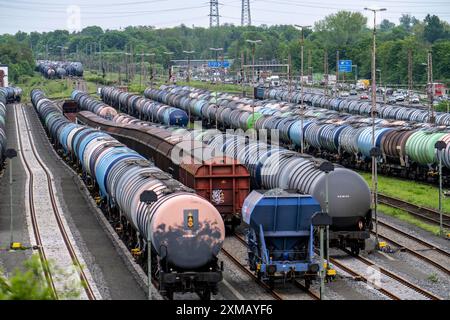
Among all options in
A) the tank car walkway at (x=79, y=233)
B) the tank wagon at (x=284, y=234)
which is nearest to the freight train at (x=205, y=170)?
the tank car walkway at (x=79, y=233)

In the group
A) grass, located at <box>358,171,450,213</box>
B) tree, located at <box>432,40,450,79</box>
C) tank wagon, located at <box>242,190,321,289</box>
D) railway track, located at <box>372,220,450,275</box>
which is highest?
tree, located at <box>432,40,450,79</box>

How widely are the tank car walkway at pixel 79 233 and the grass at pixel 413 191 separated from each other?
16.7m

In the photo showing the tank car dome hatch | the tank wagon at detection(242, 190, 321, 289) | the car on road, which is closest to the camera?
the tank wagon at detection(242, 190, 321, 289)

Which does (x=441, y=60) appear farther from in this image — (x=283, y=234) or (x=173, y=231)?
(x=173, y=231)

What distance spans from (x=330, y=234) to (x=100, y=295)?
877cm

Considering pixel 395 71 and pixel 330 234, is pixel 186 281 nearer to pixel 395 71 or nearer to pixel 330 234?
pixel 330 234

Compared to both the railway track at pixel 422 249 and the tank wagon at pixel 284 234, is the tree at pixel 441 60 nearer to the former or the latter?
the railway track at pixel 422 249

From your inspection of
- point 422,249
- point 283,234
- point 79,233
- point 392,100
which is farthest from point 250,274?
point 392,100

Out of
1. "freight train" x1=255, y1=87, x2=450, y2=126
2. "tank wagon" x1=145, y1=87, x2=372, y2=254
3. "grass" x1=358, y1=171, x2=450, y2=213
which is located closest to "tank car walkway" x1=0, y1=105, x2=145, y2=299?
"tank wagon" x1=145, y1=87, x2=372, y2=254

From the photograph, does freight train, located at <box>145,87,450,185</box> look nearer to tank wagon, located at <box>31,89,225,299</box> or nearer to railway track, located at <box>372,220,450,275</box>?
railway track, located at <box>372,220,450,275</box>

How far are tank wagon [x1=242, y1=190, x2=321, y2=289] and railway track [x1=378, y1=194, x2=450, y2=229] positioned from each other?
13.4m

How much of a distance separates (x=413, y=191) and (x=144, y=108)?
52495 millimetres

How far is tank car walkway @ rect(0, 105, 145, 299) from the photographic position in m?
28.0
